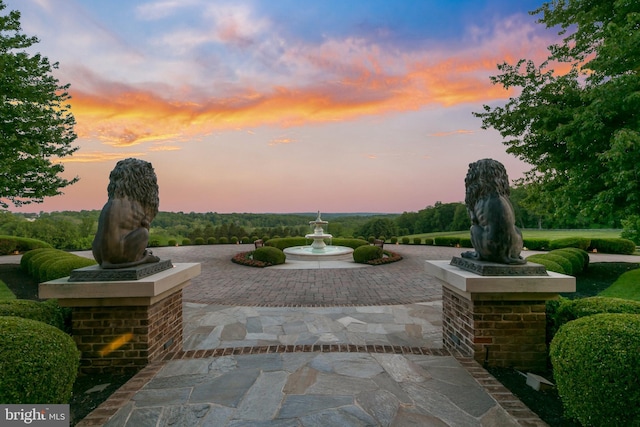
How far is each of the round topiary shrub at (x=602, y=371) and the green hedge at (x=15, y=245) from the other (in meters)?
23.9

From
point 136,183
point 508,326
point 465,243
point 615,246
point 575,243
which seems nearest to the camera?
point 508,326

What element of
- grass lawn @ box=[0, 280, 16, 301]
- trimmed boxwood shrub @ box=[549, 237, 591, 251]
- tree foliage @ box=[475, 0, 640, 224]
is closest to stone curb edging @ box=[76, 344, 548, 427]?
tree foliage @ box=[475, 0, 640, 224]

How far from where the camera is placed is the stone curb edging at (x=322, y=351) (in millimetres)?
2664

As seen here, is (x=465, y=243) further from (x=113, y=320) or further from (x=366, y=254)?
(x=113, y=320)

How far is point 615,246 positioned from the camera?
16.9m

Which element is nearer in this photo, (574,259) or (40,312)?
(40,312)

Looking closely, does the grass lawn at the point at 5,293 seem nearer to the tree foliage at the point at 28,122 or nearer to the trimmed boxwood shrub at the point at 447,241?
the tree foliage at the point at 28,122

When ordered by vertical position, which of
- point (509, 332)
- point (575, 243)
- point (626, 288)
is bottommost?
point (626, 288)

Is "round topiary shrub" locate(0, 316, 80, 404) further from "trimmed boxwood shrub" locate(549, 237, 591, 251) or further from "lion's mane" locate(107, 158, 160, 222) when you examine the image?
"trimmed boxwood shrub" locate(549, 237, 591, 251)

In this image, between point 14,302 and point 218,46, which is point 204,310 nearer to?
point 14,302

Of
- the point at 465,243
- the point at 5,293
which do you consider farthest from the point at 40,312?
the point at 465,243

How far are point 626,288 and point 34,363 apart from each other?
13278mm

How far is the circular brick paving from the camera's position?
711cm

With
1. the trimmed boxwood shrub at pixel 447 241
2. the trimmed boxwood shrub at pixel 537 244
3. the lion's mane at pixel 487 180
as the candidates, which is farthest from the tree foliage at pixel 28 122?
the trimmed boxwood shrub at pixel 537 244
